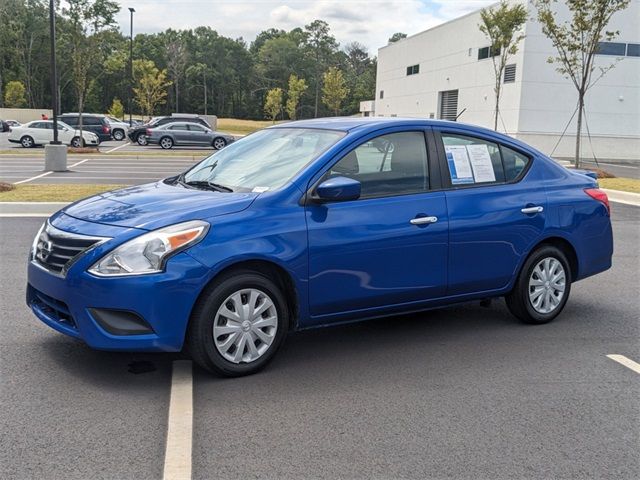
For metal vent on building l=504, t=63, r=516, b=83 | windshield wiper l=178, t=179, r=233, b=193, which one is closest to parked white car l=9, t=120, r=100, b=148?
metal vent on building l=504, t=63, r=516, b=83

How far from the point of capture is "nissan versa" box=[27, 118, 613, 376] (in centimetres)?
402

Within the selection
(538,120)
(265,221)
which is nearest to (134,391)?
(265,221)

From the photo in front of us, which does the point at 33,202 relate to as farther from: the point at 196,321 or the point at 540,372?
the point at 540,372

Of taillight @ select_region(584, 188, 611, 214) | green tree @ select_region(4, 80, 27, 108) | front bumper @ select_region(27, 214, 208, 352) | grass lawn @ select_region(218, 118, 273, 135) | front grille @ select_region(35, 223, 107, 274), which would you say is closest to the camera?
front bumper @ select_region(27, 214, 208, 352)

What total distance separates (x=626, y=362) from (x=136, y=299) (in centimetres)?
351

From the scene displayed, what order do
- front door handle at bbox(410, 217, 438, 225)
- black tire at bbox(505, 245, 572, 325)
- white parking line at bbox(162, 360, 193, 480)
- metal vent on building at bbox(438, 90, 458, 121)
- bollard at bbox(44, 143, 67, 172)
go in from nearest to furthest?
white parking line at bbox(162, 360, 193, 480)
front door handle at bbox(410, 217, 438, 225)
black tire at bbox(505, 245, 572, 325)
bollard at bbox(44, 143, 67, 172)
metal vent on building at bbox(438, 90, 458, 121)

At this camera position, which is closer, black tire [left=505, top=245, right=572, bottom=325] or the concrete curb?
black tire [left=505, top=245, right=572, bottom=325]

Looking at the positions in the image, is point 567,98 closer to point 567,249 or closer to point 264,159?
point 567,249

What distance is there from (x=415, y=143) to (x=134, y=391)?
2707 mm

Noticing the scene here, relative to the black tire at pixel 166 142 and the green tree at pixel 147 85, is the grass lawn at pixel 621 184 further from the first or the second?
the green tree at pixel 147 85

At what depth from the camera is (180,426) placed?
11.9ft

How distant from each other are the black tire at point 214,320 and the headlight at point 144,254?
0.34 metres

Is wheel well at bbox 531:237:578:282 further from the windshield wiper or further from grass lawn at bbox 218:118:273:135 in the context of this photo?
grass lawn at bbox 218:118:273:135

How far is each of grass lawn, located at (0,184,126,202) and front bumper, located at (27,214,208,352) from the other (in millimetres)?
8792
